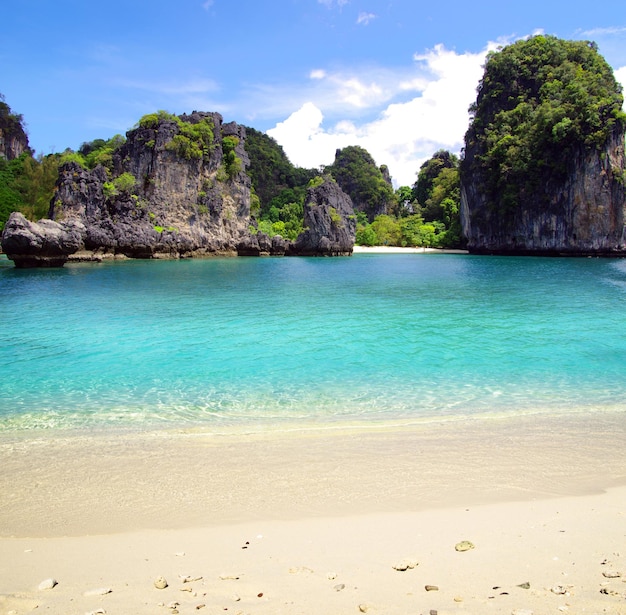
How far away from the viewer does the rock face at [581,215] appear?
171ft

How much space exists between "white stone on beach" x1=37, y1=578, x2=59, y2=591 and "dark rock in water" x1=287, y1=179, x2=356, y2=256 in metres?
54.6

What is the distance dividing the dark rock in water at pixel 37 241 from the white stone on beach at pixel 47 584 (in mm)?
33125

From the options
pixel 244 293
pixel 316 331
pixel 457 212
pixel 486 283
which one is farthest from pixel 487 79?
pixel 316 331

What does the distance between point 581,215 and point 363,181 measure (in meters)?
58.4

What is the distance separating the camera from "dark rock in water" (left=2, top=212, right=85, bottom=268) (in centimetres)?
3128

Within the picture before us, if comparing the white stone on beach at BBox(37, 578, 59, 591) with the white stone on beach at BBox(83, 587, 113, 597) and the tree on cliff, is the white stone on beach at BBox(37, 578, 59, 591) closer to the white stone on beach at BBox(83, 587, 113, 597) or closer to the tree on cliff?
the white stone on beach at BBox(83, 587, 113, 597)

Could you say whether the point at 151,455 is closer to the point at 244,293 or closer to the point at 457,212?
the point at 244,293

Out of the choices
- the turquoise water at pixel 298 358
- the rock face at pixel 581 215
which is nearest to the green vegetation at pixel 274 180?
the rock face at pixel 581 215

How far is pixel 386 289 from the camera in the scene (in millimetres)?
24172

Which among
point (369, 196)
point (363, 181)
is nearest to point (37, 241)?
point (369, 196)

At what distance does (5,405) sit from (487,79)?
76.7m

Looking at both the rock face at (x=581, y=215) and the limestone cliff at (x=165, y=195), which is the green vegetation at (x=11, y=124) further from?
the rock face at (x=581, y=215)

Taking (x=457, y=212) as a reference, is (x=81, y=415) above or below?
below

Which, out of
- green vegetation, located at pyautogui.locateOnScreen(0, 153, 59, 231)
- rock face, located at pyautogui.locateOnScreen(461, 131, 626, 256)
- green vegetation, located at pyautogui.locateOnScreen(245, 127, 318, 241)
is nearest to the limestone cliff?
green vegetation, located at pyautogui.locateOnScreen(0, 153, 59, 231)
